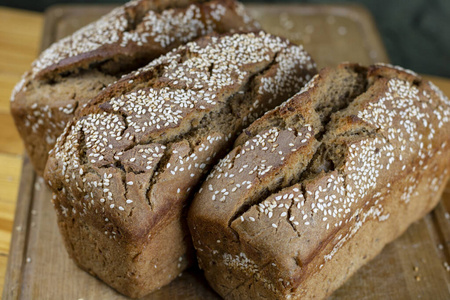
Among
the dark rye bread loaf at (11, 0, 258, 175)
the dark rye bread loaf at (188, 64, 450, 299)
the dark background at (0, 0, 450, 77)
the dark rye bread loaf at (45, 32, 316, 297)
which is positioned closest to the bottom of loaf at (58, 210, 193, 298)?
the dark rye bread loaf at (45, 32, 316, 297)

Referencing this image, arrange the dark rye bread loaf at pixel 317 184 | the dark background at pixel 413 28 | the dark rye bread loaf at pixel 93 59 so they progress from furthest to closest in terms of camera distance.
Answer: the dark background at pixel 413 28
the dark rye bread loaf at pixel 93 59
the dark rye bread loaf at pixel 317 184

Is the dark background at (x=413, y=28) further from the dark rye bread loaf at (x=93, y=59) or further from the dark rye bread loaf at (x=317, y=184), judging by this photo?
the dark rye bread loaf at (x=317, y=184)

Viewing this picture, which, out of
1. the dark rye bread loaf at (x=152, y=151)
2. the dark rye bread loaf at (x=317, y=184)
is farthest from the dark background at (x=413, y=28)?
the dark rye bread loaf at (x=152, y=151)

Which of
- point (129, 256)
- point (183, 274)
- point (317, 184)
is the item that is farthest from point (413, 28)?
point (129, 256)

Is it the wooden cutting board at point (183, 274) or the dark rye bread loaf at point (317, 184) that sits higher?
the dark rye bread loaf at point (317, 184)

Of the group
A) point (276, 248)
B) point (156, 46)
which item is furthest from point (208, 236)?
point (156, 46)

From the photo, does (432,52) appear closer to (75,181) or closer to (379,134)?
(379,134)

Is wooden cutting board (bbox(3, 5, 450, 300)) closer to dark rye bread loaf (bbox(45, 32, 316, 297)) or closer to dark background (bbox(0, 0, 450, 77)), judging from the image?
dark rye bread loaf (bbox(45, 32, 316, 297))
